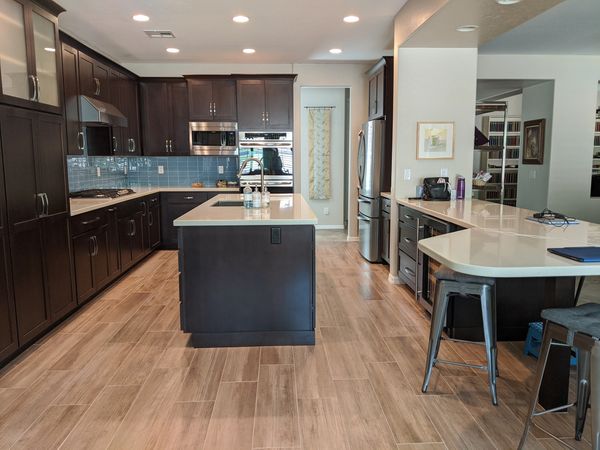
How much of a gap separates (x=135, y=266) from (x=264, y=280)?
311cm

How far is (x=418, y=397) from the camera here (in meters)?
2.54

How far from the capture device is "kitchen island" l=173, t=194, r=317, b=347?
316 cm

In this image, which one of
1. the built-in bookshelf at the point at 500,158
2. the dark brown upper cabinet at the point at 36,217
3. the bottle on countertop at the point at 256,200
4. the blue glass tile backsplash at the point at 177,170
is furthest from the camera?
the built-in bookshelf at the point at 500,158

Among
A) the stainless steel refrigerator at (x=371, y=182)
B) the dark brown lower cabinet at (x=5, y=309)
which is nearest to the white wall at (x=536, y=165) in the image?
the stainless steel refrigerator at (x=371, y=182)

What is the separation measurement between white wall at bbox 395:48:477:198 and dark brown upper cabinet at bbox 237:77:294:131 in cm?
221

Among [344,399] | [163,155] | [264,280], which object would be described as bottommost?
[344,399]

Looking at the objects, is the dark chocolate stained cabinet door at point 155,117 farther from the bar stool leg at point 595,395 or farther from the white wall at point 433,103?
the bar stool leg at point 595,395

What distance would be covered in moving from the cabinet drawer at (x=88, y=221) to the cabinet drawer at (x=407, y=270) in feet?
9.95

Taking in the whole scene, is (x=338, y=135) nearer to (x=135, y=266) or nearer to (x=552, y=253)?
(x=135, y=266)

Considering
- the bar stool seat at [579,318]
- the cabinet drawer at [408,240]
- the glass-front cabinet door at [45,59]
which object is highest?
the glass-front cabinet door at [45,59]

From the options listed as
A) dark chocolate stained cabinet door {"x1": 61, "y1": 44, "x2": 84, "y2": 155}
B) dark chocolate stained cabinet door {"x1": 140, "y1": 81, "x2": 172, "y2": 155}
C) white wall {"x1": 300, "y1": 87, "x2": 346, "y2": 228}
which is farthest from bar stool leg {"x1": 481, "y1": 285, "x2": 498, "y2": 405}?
white wall {"x1": 300, "y1": 87, "x2": 346, "y2": 228}

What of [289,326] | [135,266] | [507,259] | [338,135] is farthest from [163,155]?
[507,259]

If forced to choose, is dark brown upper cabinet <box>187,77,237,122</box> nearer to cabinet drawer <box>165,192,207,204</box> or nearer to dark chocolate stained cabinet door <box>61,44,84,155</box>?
cabinet drawer <box>165,192,207,204</box>

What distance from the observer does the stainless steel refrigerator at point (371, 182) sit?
→ 5516 millimetres
